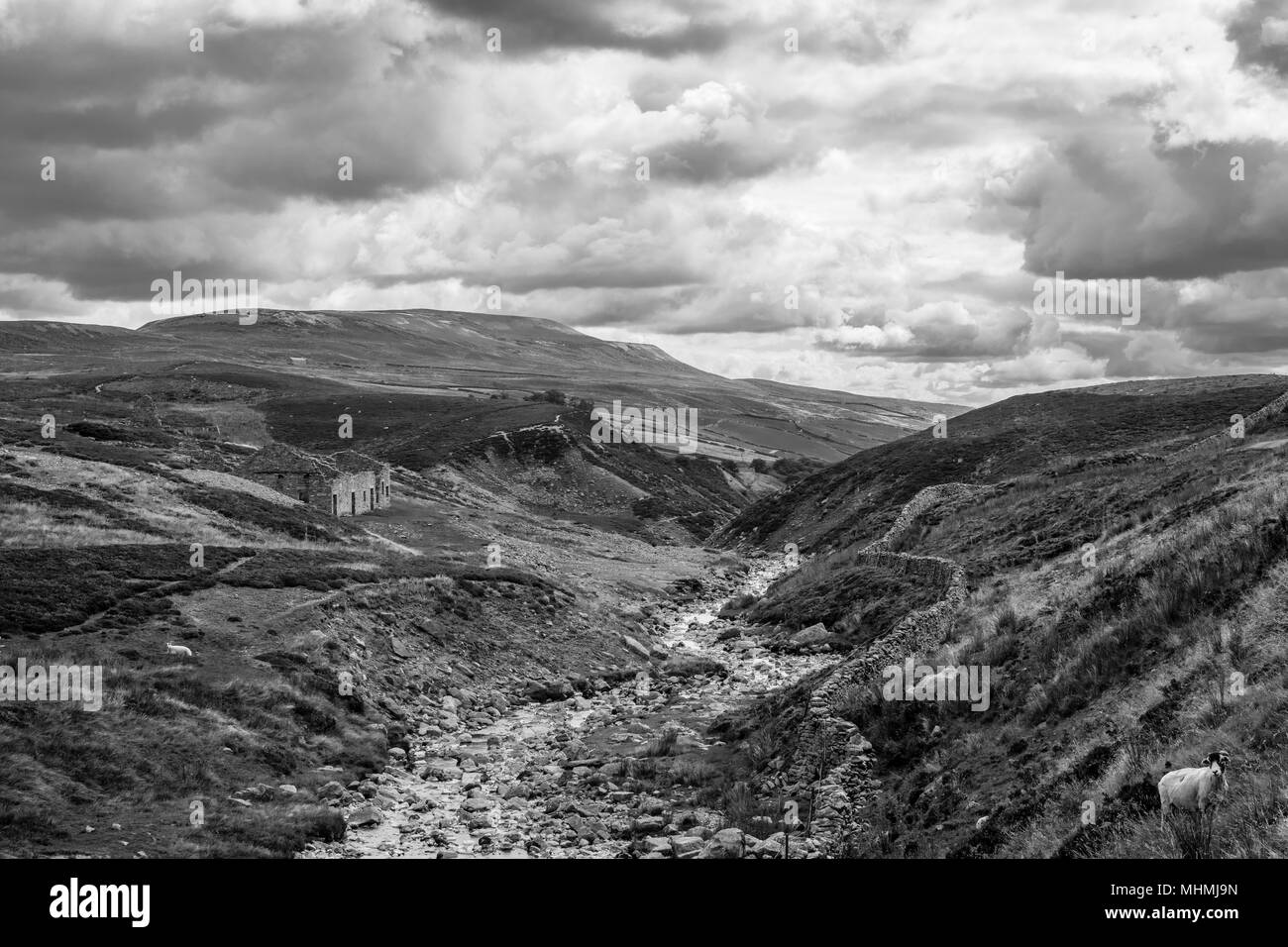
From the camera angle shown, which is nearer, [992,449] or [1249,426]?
[1249,426]

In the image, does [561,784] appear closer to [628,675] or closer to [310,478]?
[628,675]

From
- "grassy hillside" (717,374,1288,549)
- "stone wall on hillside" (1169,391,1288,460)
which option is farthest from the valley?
"grassy hillside" (717,374,1288,549)

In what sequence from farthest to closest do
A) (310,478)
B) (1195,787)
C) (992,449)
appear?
1. (992,449)
2. (310,478)
3. (1195,787)

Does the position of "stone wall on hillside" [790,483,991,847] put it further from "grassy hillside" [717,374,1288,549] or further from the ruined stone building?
the ruined stone building

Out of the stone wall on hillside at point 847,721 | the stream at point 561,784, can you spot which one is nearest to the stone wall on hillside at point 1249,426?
the stone wall on hillside at point 847,721

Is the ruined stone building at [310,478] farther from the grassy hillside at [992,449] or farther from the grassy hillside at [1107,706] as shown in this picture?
the grassy hillside at [1107,706]

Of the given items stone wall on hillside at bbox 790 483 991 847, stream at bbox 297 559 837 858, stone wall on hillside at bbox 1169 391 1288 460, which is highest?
stone wall on hillside at bbox 1169 391 1288 460

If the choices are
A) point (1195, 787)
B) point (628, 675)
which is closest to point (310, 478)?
point (628, 675)

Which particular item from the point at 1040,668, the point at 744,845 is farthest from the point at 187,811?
the point at 1040,668

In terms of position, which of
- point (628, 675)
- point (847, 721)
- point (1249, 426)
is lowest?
point (628, 675)
